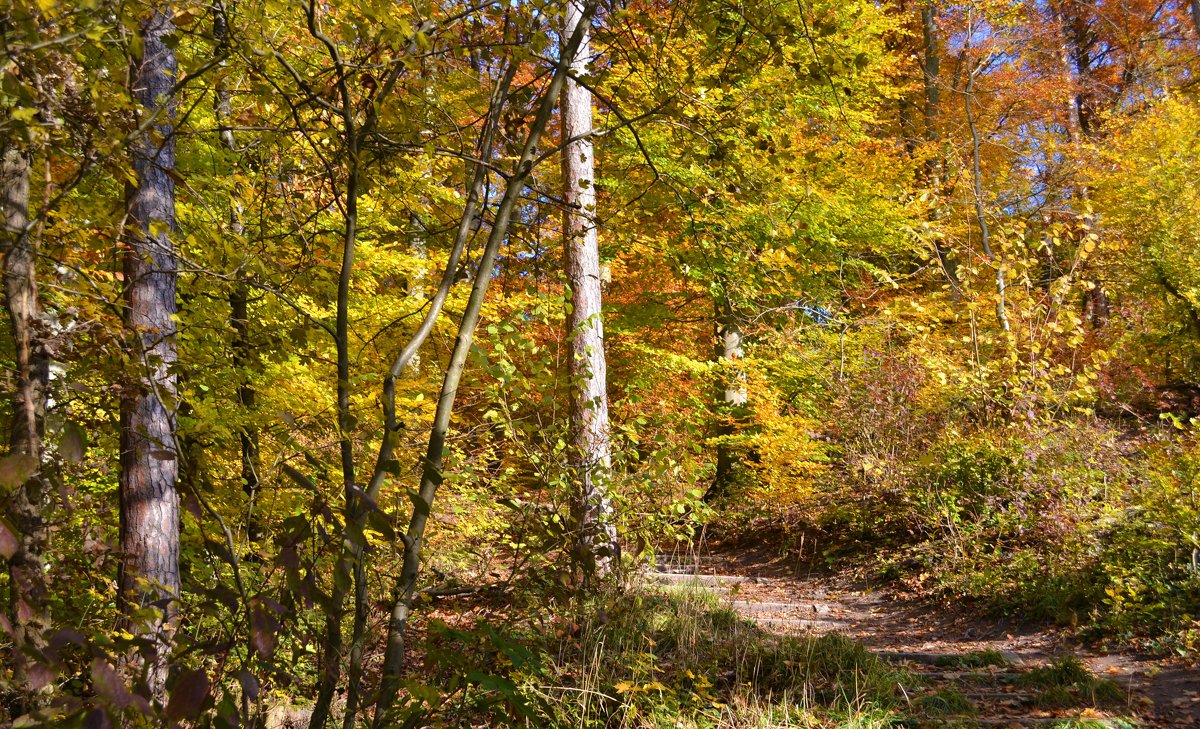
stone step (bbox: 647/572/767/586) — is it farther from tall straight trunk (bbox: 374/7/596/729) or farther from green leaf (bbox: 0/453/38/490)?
green leaf (bbox: 0/453/38/490)

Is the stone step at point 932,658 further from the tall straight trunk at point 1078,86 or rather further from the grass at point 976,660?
the tall straight trunk at point 1078,86

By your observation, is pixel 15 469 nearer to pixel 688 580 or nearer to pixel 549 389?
pixel 549 389

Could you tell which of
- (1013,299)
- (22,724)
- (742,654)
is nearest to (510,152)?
(22,724)

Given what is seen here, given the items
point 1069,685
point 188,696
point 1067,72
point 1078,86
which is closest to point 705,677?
point 1069,685

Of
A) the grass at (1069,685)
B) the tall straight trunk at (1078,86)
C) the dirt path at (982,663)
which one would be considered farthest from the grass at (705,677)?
the tall straight trunk at (1078,86)

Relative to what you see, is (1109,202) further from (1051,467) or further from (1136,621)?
(1136,621)

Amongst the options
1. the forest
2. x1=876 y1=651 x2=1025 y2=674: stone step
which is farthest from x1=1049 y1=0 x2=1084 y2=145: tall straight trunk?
x1=876 y1=651 x2=1025 y2=674: stone step

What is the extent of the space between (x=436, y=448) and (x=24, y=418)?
1047 millimetres

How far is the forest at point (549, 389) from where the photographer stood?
196cm

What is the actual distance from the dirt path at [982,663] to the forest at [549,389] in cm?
4

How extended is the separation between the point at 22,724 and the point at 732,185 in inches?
81.4

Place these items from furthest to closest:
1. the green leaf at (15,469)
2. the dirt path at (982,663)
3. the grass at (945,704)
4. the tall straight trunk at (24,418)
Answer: the dirt path at (982,663) → the grass at (945,704) → the tall straight trunk at (24,418) → the green leaf at (15,469)

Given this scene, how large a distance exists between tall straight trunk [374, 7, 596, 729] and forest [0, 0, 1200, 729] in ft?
0.04

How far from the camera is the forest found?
196 cm
